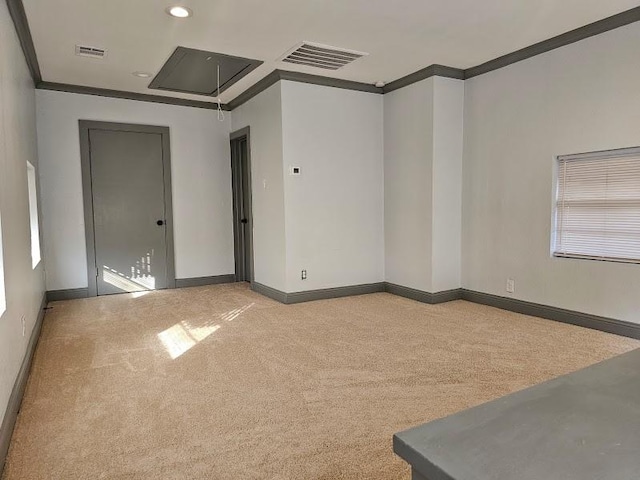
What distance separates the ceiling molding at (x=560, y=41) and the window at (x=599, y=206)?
100 cm

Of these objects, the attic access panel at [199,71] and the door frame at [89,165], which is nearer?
the attic access panel at [199,71]

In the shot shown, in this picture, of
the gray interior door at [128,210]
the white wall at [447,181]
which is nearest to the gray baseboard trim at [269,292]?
the gray interior door at [128,210]

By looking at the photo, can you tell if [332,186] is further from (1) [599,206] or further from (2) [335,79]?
(1) [599,206]

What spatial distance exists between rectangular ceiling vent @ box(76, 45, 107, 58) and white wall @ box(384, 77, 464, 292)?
3.16 metres

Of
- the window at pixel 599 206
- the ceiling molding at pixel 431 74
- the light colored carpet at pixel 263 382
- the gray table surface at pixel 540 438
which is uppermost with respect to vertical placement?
the ceiling molding at pixel 431 74

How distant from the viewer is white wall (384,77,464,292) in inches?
191

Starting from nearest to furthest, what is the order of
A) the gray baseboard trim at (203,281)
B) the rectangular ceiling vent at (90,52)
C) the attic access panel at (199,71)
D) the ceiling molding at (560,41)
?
the ceiling molding at (560,41), the rectangular ceiling vent at (90,52), the attic access panel at (199,71), the gray baseboard trim at (203,281)

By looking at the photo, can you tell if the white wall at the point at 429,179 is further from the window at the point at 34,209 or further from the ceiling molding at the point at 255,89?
the window at the point at 34,209

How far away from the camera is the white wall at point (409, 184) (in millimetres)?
4926

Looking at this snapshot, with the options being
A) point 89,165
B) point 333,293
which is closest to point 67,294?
point 89,165

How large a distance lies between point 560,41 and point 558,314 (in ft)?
8.08

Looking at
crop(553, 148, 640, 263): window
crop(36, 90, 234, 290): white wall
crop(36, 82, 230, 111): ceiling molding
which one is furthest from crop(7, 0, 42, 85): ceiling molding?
crop(553, 148, 640, 263): window

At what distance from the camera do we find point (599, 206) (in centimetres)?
384

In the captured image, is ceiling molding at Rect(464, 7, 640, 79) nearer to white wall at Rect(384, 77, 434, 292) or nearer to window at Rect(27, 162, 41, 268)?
white wall at Rect(384, 77, 434, 292)
